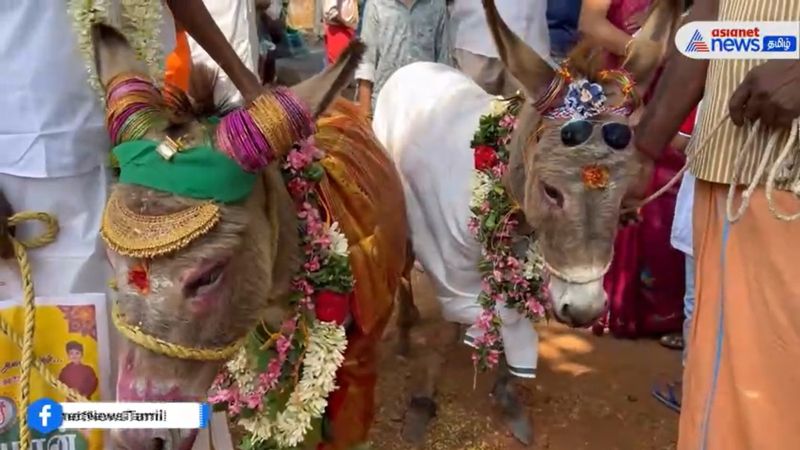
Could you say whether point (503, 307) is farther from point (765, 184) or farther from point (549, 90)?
point (765, 184)

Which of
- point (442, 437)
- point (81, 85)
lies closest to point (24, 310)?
point (81, 85)

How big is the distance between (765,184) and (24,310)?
209 centimetres

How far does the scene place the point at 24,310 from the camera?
2475mm

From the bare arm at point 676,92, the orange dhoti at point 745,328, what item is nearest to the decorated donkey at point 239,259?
the bare arm at point 676,92

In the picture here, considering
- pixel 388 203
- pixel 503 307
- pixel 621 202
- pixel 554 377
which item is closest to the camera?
pixel 621 202

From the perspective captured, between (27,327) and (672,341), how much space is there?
473 centimetres

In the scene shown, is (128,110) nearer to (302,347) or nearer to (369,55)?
(302,347)

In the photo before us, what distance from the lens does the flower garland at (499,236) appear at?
4.10 metres

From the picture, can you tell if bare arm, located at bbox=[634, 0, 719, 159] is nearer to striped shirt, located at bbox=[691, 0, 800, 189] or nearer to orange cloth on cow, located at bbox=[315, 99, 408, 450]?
striped shirt, located at bbox=[691, 0, 800, 189]

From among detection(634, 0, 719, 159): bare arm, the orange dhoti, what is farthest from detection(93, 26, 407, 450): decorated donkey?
the orange dhoti

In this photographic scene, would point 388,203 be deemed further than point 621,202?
Yes

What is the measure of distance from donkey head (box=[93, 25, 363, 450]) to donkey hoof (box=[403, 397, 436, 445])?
228 cm

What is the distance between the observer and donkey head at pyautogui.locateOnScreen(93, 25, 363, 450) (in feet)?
7.87

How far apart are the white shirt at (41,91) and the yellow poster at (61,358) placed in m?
0.41
